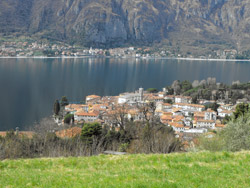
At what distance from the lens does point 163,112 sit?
3972 centimetres

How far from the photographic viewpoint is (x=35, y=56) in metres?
136

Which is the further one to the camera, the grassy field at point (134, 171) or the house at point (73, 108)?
the house at point (73, 108)

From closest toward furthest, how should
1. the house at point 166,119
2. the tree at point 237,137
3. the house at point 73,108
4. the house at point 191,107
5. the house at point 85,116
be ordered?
the tree at point 237,137 → the house at point 85,116 → the house at point 166,119 → the house at point 73,108 → the house at point 191,107

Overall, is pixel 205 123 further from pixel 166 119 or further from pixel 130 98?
pixel 130 98

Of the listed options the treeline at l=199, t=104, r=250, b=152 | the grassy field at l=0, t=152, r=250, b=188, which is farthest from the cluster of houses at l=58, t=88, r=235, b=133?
the grassy field at l=0, t=152, r=250, b=188

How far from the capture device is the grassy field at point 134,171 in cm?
491

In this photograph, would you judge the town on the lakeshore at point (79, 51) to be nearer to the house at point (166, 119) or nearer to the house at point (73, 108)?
the house at point (73, 108)

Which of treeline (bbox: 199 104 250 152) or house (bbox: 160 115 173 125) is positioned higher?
treeline (bbox: 199 104 250 152)

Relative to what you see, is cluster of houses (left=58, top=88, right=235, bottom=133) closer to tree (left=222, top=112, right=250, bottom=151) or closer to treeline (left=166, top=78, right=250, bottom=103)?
treeline (left=166, top=78, right=250, bottom=103)

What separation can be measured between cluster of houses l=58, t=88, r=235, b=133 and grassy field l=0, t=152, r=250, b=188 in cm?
1997

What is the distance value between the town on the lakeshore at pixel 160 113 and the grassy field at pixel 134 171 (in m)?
19.9

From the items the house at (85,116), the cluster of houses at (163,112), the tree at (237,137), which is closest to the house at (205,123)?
the cluster of houses at (163,112)

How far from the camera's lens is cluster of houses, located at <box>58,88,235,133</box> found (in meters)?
31.8

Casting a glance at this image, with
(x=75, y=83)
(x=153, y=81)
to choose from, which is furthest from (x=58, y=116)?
(x=153, y=81)
